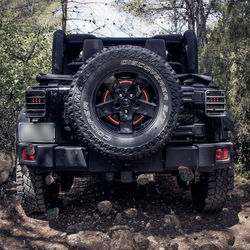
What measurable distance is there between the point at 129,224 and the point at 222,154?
1.16 meters

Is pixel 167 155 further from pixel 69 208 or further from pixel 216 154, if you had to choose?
pixel 69 208

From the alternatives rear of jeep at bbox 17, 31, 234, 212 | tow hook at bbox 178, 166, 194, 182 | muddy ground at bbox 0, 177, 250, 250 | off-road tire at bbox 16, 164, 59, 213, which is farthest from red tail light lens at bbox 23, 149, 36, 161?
tow hook at bbox 178, 166, 194, 182

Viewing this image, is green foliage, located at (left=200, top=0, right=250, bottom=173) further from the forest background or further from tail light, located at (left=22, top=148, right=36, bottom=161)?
tail light, located at (left=22, top=148, right=36, bottom=161)

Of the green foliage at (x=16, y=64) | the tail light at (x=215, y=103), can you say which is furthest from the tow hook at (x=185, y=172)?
the green foliage at (x=16, y=64)

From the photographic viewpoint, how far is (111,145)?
2.50m

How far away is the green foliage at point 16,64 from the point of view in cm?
562

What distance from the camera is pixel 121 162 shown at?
2.71 m

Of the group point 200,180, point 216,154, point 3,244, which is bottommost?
point 3,244

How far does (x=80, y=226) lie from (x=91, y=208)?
511 mm

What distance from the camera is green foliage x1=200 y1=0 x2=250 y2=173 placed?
477cm

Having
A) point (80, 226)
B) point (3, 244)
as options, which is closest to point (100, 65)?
point (80, 226)

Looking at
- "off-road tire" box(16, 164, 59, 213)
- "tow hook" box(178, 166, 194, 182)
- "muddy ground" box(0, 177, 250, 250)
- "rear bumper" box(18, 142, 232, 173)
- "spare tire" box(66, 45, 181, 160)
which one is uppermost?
"spare tire" box(66, 45, 181, 160)

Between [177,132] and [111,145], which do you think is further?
[177,132]

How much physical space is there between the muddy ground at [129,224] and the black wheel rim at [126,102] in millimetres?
957
